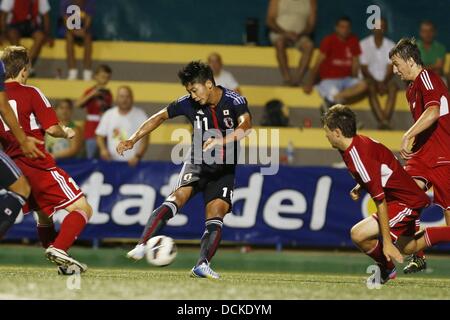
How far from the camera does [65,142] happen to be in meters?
14.5

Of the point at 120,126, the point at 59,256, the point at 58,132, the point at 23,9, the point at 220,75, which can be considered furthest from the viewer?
the point at 23,9

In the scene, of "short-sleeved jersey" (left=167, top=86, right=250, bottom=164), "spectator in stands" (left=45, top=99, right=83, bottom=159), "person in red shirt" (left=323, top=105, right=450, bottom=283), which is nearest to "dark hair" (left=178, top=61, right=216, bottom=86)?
"short-sleeved jersey" (left=167, top=86, right=250, bottom=164)

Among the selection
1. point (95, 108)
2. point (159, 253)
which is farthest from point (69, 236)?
point (95, 108)

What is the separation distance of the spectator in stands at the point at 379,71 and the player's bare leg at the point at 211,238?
23.7 feet

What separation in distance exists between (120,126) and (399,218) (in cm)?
644

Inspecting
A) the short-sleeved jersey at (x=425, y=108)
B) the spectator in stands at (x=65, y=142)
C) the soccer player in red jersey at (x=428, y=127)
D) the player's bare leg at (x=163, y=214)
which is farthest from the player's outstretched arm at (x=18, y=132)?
the spectator in stands at (x=65, y=142)

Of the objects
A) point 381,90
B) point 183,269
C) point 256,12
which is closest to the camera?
point 183,269

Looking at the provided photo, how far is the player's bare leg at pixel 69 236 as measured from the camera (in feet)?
28.3

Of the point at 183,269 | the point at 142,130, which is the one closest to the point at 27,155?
the point at 142,130

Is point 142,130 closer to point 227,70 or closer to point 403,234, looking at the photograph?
point 403,234

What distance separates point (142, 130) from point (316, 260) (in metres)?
4.46

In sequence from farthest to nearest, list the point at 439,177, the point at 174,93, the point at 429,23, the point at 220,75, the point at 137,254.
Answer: the point at 174,93 → the point at 429,23 → the point at 220,75 → the point at 439,177 → the point at 137,254

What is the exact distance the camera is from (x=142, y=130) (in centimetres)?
957

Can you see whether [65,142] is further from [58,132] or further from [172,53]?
[58,132]
